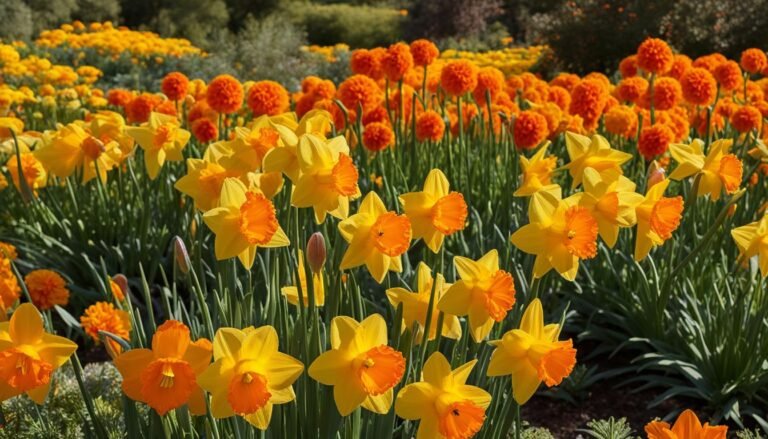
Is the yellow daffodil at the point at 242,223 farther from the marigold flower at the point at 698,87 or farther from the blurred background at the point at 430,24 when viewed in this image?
the blurred background at the point at 430,24

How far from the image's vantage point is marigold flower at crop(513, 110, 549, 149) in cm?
322

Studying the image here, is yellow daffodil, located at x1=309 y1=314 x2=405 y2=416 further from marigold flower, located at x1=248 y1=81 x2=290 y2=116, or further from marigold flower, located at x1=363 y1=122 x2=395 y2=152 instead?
marigold flower, located at x1=248 y1=81 x2=290 y2=116

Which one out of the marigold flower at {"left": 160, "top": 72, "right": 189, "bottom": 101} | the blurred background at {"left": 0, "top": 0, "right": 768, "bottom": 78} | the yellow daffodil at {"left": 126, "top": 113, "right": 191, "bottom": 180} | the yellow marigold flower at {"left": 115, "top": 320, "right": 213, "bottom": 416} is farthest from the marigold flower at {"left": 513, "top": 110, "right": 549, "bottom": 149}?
the blurred background at {"left": 0, "top": 0, "right": 768, "bottom": 78}

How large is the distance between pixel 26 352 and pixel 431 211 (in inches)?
28.9

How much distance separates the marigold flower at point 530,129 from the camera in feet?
10.6

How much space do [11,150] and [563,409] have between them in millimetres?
2310

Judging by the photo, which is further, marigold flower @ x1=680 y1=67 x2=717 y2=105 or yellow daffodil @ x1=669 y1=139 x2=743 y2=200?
marigold flower @ x1=680 y1=67 x2=717 y2=105

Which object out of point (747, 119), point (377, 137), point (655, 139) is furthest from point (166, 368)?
point (747, 119)

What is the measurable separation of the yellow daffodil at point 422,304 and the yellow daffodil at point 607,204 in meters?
0.32

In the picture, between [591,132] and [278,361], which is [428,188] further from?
[591,132]

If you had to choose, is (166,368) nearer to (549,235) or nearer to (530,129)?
(549,235)

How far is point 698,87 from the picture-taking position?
143 inches

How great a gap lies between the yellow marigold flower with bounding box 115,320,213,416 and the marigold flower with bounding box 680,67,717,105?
289 centimetres

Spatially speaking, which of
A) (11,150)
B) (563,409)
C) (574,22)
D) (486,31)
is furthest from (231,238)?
(486,31)
